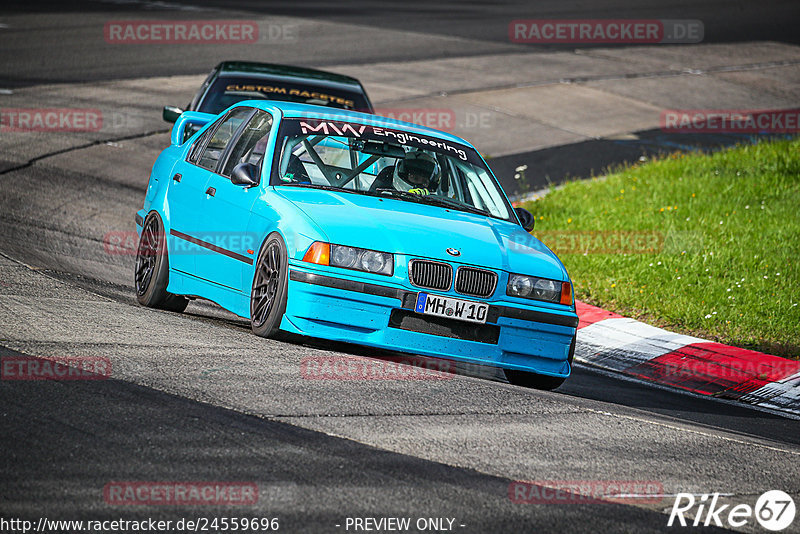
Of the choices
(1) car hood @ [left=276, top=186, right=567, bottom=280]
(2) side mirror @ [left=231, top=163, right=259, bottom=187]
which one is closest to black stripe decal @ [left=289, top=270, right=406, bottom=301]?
(1) car hood @ [left=276, top=186, right=567, bottom=280]

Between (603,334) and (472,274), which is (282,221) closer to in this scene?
(472,274)

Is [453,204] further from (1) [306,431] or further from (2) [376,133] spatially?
(1) [306,431]

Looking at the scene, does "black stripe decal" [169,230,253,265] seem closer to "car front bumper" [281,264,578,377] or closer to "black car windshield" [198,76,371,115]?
"car front bumper" [281,264,578,377]

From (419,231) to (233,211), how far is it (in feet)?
4.63

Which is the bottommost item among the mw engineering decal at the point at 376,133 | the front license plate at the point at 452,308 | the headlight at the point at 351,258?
the front license plate at the point at 452,308

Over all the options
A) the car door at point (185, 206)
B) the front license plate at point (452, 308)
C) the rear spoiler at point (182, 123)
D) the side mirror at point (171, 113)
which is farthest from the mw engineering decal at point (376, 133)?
the side mirror at point (171, 113)

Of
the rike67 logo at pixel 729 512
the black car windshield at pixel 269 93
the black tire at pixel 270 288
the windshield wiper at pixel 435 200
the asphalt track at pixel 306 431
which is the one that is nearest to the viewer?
the asphalt track at pixel 306 431

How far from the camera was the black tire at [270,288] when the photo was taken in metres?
6.77

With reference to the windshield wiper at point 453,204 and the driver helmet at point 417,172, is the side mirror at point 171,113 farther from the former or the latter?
the windshield wiper at point 453,204

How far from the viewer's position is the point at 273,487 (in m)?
4.50

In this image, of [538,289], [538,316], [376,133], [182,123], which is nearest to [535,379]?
[538,316]

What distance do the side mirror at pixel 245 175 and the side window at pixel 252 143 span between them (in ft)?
1.00

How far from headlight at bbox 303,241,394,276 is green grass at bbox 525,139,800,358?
4137mm

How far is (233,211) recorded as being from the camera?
7.64m
